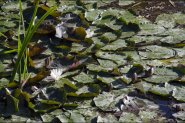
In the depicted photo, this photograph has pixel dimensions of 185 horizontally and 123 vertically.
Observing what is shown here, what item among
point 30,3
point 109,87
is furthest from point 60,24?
point 109,87

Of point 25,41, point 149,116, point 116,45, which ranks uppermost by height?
point 25,41

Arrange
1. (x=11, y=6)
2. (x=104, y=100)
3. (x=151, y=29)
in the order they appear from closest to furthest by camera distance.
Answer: (x=104, y=100) < (x=151, y=29) < (x=11, y=6)

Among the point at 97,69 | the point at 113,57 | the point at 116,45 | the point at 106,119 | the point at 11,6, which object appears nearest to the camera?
the point at 106,119

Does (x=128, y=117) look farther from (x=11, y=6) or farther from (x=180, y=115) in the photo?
(x=11, y=6)

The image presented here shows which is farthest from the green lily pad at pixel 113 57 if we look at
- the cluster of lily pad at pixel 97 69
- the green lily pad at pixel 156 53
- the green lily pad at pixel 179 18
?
the green lily pad at pixel 179 18

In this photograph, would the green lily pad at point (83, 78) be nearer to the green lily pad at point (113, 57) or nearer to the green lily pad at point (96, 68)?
the green lily pad at point (96, 68)

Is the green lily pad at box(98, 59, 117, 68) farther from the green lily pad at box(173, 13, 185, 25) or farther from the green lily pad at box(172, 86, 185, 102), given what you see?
the green lily pad at box(173, 13, 185, 25)

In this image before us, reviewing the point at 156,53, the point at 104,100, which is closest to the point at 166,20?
the point at 156,53

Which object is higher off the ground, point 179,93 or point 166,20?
point 166,20
